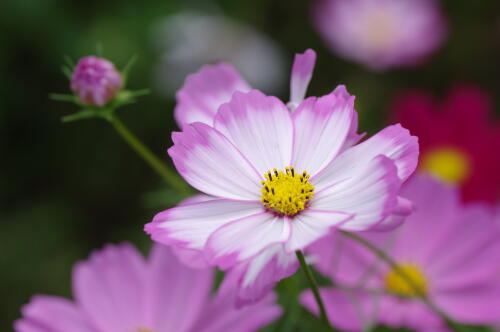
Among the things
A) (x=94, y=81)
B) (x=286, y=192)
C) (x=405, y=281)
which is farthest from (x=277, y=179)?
(x=405, y=281)

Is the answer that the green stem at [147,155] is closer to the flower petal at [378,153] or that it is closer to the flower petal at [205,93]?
the flower petal at [205,93]

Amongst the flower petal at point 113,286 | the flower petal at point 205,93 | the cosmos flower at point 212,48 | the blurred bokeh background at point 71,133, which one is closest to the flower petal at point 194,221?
the flower petal at point 205,93

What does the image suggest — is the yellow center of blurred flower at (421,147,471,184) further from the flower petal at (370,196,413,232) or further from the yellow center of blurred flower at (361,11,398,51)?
the flower petal at (370,196,413,232)

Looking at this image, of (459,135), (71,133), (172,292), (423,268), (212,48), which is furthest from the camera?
(212,48)

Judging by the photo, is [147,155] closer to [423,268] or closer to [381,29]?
[423,268]

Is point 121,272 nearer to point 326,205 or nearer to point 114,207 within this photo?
point 326,205

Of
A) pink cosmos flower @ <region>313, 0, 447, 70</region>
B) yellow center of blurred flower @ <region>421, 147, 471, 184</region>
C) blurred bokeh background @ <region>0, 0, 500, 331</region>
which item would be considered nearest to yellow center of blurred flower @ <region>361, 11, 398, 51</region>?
pink cosmos flower @ <region>313, 0, 447, 70</region>
